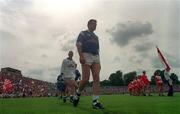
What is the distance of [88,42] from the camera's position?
399 inches

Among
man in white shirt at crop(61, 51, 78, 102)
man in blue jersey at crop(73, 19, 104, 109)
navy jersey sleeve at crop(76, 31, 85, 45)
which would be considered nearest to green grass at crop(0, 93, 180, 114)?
man in blue jersey at crop(73, 19, 104, 109)

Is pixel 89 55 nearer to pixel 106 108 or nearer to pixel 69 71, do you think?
pixel 106 108

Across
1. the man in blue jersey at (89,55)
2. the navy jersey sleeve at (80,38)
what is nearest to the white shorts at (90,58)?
the man in blue jersey at (89,55)

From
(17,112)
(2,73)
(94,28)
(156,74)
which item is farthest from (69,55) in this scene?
(2,73)

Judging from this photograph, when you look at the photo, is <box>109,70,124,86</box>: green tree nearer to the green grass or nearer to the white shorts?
the green grass

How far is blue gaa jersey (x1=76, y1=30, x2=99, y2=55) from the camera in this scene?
33.2 feet

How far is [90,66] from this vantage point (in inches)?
400

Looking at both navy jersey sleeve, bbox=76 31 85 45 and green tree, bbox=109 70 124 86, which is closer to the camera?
navy jersey sleeve, bbox=76 31 85 45

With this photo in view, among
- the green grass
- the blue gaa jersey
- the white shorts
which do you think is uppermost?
the blue gaa jersey

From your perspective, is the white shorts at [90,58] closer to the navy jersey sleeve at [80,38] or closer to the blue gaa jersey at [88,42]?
the blue gaa jersey at [88,42]

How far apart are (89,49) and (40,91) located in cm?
3417

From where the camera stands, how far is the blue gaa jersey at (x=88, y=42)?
10125 millimetres

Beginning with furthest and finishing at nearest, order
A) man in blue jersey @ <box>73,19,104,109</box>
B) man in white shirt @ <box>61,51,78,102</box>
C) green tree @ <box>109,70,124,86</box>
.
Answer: green tree @ <box>109,70,124,86</box>, man in white shirt @ <box>61,51,78,102</box>, man in blue jersey @ <box>73,19,104,109</box>

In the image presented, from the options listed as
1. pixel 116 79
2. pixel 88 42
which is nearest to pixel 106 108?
pixel 88 42
